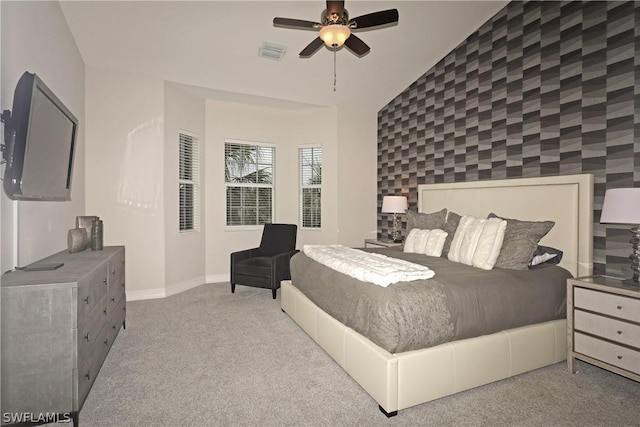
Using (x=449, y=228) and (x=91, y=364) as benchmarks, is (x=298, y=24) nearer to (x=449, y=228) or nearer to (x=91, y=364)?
(x=449, y=228)

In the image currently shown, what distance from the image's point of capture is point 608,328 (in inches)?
89.9

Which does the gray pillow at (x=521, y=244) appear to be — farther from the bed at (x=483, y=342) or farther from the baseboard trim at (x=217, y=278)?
the baseboard trim at (x=217, y=278)

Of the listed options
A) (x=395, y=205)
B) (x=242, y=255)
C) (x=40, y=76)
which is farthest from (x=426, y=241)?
(x=40, y=76)

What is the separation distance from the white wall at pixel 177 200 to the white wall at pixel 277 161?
175mm

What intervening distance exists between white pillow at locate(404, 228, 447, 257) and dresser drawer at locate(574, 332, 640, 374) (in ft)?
4.44

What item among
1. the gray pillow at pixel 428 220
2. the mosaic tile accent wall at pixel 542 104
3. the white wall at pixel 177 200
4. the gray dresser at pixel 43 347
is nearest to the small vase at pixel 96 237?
the gray dresser at pixel 43 347

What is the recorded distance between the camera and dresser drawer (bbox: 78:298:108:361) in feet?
6.20

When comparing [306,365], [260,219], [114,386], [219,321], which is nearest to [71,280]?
[114,386]

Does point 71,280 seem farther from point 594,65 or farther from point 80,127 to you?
point 594,65

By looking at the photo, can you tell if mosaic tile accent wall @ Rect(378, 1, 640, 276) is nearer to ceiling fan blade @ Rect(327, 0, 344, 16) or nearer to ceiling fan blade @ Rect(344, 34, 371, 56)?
ceiling fan blade @ Rect(344, 34, 371, 56)

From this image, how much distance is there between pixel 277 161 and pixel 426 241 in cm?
323

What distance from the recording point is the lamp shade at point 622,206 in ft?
7.34

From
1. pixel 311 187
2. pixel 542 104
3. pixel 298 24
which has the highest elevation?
pixel 298 24

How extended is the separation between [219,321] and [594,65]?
429 cm
